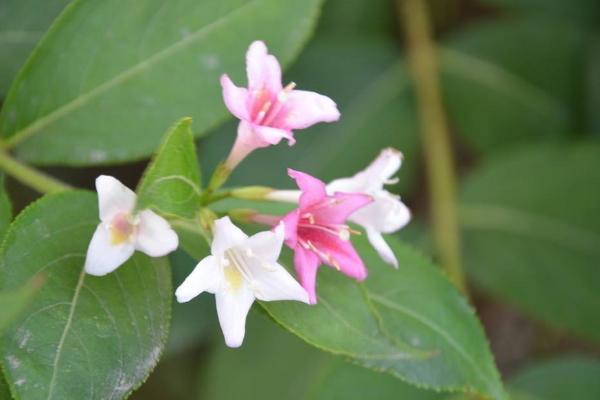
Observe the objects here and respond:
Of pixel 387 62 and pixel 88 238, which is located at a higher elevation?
pixel 88 238

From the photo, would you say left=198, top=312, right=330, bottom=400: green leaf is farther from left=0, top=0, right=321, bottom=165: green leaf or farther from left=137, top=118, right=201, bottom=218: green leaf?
left=137, top=118, right=201, bottom=218: green leaf

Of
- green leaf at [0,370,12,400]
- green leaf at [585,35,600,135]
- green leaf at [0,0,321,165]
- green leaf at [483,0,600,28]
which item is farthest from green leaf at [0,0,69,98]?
green leaf at [585,35,600,135]

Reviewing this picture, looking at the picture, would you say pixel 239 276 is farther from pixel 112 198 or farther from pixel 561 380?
pixel 561 380

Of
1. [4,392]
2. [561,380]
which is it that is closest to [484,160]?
[561,380]

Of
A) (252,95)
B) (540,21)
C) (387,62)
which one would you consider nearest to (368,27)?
(387,62)

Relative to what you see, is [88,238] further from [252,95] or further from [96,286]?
[252,95]
